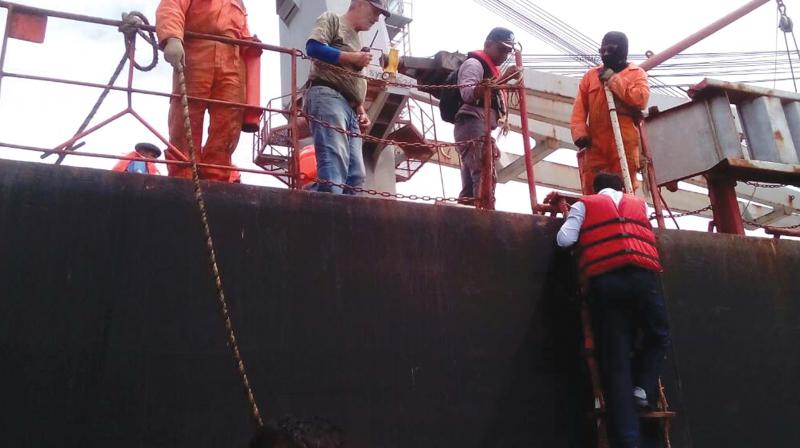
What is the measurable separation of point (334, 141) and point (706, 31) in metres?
4.66

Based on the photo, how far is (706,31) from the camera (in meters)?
7.20

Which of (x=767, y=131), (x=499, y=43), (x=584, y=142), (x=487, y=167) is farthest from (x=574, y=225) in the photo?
(x=767, y=131)

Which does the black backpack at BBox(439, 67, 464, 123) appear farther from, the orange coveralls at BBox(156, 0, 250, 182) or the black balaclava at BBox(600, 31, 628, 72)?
the orange coveralls at BBox(156, 0, 250, 182)

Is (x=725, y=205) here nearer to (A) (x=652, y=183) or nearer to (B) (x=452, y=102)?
(A) (x=652, y=183)

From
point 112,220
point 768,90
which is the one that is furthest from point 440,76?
point 112,220

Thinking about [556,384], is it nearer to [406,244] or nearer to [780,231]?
[406,244]

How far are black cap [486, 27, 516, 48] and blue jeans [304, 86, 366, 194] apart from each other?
1394 millimetres

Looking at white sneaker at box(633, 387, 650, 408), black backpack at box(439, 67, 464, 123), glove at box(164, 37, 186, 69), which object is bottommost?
white sneaker at box(633, 387, 650, 408)

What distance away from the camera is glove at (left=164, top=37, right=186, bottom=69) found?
3746 millimetres

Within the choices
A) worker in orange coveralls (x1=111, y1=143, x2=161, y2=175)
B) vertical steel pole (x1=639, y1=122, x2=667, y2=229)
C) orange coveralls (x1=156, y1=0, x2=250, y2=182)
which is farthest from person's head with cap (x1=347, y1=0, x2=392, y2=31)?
vertical steel pole (x1=639, y1=122, x2=667, y2=229)

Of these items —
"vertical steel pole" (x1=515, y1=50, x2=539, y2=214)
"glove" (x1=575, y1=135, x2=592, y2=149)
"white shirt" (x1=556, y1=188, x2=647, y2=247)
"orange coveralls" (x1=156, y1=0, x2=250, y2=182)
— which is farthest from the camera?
"glove" (x1=575, y1=135, x2=592, y2=149)

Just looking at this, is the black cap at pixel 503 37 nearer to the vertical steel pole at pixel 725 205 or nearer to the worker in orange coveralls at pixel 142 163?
the vertical steel pole at pixel 725 205

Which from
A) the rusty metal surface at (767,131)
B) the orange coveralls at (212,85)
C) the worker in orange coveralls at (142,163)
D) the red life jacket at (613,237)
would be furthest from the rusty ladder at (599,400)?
Answer: the worker in orange coveralls at (142,163)

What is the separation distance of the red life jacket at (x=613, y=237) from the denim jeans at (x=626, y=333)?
0.06 meters
